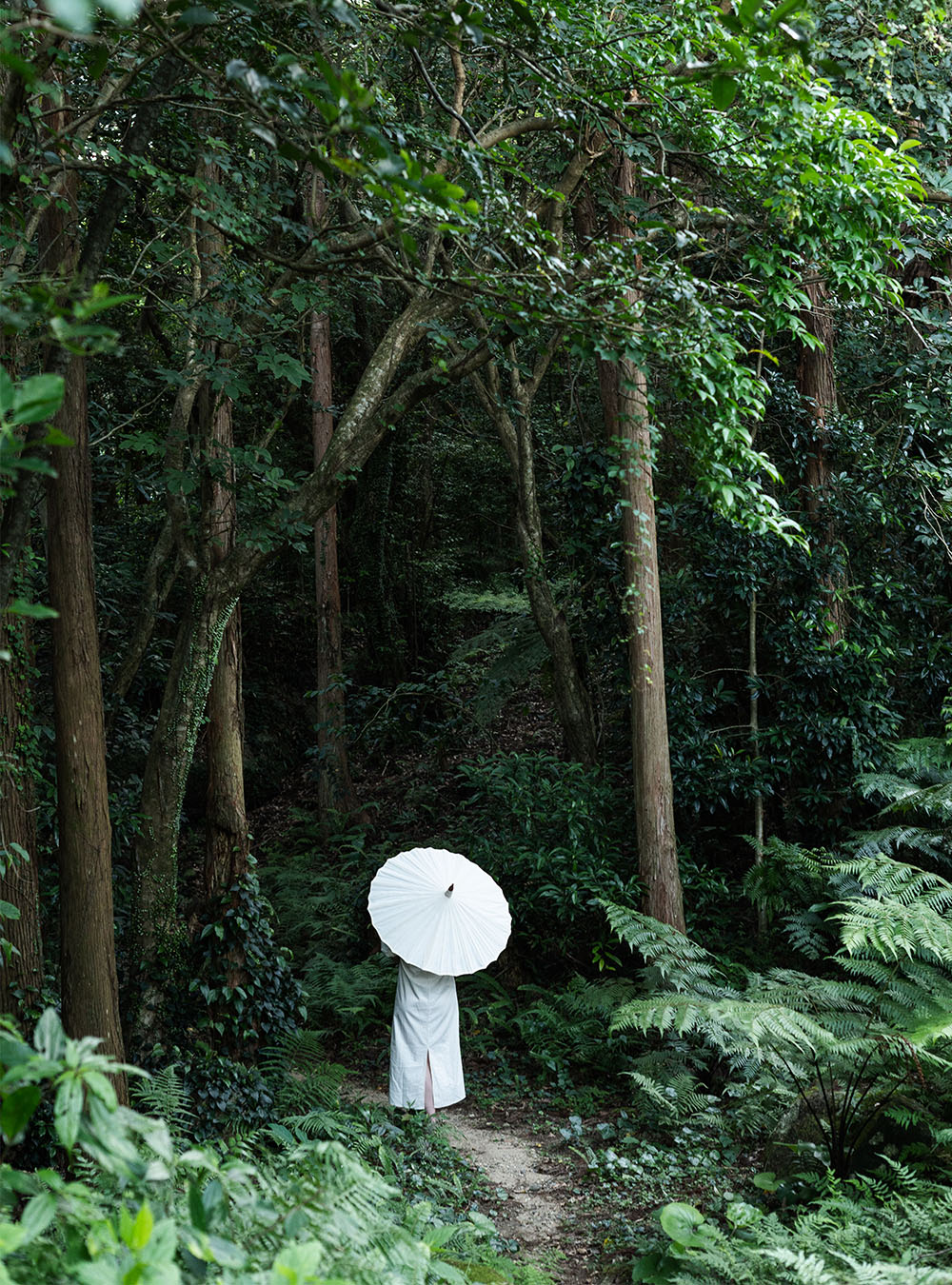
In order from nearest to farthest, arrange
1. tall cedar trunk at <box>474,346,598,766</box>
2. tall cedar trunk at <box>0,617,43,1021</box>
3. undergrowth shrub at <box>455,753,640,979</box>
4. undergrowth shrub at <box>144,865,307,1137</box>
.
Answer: tall cedar trunk at <box>0,617,43,1021</box>
undergrowth shrub at <box>144,865,307,1137</box>
undergrowth shrub at <box>455,753,640,979</box>
tall cedar trunk at <box>474,346,598,766</box>

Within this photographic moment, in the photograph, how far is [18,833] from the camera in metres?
4.98

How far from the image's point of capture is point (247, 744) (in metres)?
13.5

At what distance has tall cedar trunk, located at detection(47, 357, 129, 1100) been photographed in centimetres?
470

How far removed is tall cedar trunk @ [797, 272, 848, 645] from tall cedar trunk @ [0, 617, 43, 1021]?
5.88 meters

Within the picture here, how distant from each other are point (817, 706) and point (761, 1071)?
9.68 feet

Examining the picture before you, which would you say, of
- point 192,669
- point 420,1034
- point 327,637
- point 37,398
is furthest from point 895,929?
point 327,637

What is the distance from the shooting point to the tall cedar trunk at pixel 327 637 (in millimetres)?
11195

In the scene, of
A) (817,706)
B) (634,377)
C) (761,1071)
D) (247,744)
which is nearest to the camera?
(761,1071)

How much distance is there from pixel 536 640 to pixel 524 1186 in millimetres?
5910

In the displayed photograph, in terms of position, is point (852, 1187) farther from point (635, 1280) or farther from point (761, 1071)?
point (761, 1071)

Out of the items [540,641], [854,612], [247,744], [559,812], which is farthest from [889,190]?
[247,744]

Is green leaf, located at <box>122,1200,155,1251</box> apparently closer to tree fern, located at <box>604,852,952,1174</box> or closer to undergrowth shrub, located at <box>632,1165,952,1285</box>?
undergrowth shrub, located at <box>632,1165,952,1285</box>

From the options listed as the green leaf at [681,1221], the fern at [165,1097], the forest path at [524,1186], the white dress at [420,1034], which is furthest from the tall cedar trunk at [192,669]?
the green leaf at [681,1221]

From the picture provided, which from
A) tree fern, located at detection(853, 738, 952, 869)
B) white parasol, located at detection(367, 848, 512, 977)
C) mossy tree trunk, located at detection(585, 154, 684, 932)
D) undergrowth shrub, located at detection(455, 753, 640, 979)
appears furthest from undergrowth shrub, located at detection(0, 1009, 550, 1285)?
tree fern, located at detection(853, 738, 952, 869)
